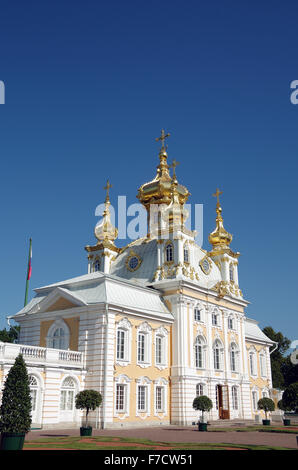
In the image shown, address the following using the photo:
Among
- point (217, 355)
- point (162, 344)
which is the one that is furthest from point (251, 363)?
point (162, 344)

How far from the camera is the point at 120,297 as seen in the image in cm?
3028

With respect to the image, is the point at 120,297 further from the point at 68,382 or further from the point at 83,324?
the point at 68,382

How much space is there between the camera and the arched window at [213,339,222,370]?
118 ft

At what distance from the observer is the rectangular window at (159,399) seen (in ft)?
101

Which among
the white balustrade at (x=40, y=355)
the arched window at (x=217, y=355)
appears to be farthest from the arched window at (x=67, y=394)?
the arched window at (x=217, y=355)

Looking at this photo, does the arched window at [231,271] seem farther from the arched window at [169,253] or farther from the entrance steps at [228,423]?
the entrance steps at [228,423]

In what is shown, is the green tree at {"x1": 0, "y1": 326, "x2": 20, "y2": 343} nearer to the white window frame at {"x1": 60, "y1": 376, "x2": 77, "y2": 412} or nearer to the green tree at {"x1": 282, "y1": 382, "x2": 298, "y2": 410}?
the white window frame at {"x1": 60, "y1": 376, "x2": 77, "y2": 412}

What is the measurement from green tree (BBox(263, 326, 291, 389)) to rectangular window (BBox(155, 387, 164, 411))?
31772 millimetres

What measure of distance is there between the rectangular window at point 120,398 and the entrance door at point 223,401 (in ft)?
32.1

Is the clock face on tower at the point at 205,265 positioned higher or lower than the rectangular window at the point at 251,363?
higher

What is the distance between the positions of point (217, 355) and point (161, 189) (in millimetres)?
15365

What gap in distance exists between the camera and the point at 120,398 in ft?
92.1

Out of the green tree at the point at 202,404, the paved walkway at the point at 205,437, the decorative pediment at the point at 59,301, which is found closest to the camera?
the paved walkway at the point at 205,437

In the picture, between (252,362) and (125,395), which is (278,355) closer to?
(252,362)
